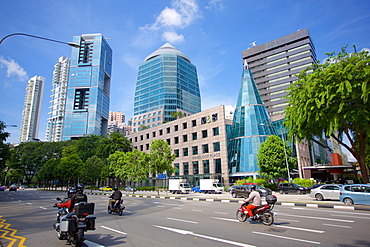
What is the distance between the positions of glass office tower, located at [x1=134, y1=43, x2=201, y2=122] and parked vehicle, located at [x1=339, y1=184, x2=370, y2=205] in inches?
3444

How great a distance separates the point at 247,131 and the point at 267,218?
45.4m

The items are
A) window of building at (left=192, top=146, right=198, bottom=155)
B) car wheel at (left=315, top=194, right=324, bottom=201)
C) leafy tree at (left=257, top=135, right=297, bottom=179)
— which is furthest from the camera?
window of building at (left=192, top=146, right=198, bottom=155)

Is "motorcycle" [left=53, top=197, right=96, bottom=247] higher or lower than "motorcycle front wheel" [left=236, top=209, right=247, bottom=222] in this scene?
higher

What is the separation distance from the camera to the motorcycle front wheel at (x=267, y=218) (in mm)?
9305

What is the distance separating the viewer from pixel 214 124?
53.6 meters

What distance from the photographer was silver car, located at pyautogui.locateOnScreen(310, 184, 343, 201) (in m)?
21.0

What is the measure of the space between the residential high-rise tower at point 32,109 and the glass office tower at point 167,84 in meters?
121

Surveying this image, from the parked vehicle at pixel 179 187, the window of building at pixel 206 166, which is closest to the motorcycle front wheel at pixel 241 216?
the parked vehicle at pixel 179 187

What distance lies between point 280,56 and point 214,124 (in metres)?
69.4

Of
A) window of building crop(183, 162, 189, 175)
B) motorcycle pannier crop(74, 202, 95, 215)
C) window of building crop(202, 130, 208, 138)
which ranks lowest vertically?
motorcycle pannier crop(74, 202, 95, 215)

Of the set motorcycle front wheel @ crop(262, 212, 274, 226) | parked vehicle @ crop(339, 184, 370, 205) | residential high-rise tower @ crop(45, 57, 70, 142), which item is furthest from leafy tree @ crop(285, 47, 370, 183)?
residential high-rise tower @ crop(45, 57, 70, 142)

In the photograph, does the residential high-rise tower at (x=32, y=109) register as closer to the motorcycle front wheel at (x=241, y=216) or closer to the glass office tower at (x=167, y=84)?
the glass office tower at (x=167, y=84)

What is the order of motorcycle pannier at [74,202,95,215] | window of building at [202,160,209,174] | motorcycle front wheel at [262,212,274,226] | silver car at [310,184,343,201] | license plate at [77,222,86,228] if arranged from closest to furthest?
license plate at [77,222,86,228], motorcycle pannier at [74,202,95,215], motorcycle front wheel at [262,212,274,226], silver car at [310,184,343,201], window of building at [202,160,209,174]

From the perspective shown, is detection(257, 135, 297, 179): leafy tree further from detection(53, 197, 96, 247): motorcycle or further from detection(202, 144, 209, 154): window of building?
detection(53, 197, 96, 247): motorcycle
